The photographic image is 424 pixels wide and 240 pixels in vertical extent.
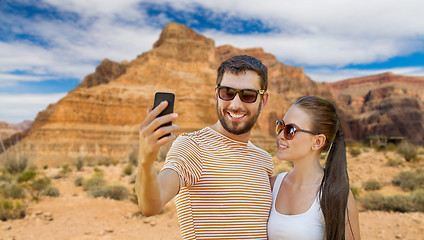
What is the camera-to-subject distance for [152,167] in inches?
58.9

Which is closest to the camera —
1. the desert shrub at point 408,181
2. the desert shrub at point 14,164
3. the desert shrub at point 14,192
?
the desert shrub at point 14,192

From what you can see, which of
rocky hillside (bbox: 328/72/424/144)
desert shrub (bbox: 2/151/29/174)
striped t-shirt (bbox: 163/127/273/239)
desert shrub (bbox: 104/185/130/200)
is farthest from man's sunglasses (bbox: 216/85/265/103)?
rocky hillside (bbox: 328/72/424/144)

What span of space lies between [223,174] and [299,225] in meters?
0.69

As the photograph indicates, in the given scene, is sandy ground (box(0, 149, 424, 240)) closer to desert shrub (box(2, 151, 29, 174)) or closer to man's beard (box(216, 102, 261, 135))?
man's beard (box(216, 102, 261, 135))

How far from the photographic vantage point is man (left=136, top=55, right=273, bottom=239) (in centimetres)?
183

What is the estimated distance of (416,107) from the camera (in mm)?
87688

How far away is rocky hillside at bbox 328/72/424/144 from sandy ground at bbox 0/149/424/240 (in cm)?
7881

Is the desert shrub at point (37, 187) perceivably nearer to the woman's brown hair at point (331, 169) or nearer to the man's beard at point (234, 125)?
the man's beard at point (234, 125)

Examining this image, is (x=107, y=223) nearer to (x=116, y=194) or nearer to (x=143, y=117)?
(x=116, y=194)

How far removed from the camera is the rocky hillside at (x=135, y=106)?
47000mm

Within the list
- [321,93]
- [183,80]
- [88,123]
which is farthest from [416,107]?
[88,123]

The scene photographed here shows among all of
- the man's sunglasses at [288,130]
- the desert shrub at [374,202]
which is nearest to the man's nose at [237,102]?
the man's sunglasses at [288,130]

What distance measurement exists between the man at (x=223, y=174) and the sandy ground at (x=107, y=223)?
5.32 m

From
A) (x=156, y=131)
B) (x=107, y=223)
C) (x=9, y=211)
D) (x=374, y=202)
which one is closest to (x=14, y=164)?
(x=9, y=211)
